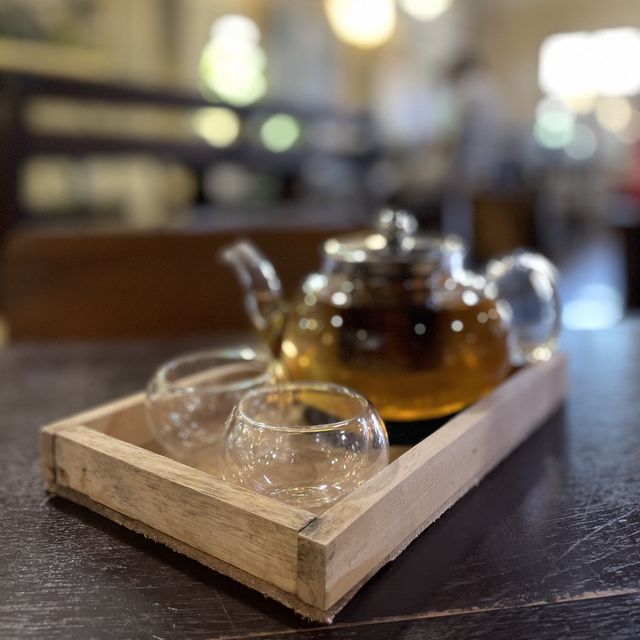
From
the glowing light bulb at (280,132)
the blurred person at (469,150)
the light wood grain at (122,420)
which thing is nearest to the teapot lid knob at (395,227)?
the light wood grain at (122,420)

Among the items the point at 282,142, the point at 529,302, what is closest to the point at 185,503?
the point at 529,302

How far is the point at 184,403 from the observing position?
0.50 metres

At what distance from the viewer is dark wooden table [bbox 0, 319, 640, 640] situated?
1.06 feet

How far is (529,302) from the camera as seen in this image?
0.78 metres

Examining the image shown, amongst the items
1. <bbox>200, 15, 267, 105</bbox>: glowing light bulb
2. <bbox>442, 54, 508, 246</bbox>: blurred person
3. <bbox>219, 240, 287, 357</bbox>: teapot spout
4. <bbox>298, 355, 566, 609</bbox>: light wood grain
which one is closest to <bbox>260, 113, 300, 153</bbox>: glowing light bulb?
<bbox>200, 15, 267, 105</bbox>: glowing light bulb

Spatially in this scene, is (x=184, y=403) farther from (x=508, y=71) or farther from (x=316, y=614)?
(x=508, y=71)

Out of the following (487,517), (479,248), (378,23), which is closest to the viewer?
(487,517)

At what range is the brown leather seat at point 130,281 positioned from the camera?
49.9 inches

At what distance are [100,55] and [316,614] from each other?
14.7 ft

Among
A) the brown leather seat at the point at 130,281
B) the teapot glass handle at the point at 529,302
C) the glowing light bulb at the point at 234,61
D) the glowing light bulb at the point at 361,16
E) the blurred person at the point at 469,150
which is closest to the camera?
the teapot glass handle at the point at 529,302

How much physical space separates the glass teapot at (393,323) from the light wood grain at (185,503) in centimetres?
16

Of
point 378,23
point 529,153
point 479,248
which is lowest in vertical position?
point 479,248

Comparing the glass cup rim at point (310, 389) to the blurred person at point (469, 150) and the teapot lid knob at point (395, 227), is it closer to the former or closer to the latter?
the teapot lid knob at point (395, 227)

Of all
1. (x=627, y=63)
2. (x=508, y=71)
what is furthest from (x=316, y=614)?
(x=508, y=71)
